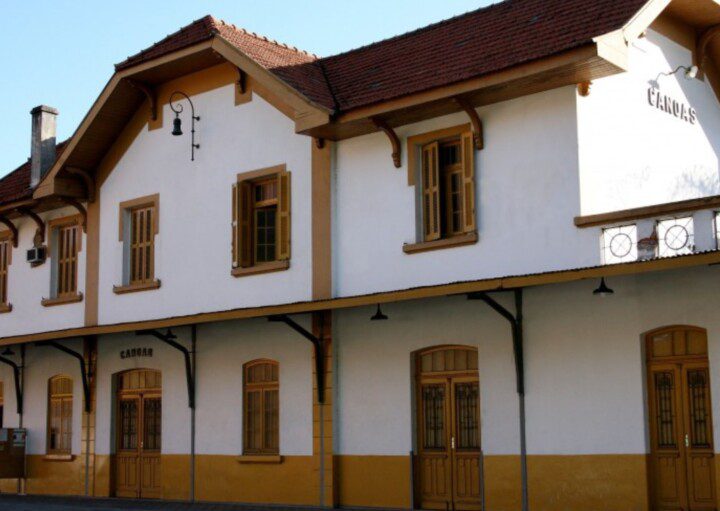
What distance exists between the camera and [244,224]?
1912cm

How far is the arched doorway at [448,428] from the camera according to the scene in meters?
16.2

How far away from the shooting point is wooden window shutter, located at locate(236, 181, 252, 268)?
19047mm

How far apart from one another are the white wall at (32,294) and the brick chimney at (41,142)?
3.21 feet

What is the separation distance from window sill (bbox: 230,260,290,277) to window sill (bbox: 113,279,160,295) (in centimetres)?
198

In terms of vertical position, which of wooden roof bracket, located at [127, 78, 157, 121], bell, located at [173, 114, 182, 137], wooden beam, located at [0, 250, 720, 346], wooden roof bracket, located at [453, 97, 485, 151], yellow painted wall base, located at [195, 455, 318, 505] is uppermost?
wooden roof bracket, located at [127, 78, 157, 121]

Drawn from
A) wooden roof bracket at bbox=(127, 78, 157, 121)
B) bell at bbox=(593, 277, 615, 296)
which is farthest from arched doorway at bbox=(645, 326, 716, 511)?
wooden roof bracket at bbox=(127, 78, 157, 121)

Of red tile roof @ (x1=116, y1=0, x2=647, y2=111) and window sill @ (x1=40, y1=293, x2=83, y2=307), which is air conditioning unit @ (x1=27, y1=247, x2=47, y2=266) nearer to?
window sill @ (x1=40, y1=293, x2=83, y2=307)

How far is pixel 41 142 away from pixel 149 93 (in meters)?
4.15

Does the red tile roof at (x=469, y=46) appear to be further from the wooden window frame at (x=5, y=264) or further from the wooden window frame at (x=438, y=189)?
the wooden window frame at (x=5, y=264)

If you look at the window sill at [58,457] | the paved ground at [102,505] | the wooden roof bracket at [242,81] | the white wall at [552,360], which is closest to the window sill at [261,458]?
the paved ground at [102,505]

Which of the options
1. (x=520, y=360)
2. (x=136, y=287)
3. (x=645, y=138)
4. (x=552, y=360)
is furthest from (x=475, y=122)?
(x=136, y=287)

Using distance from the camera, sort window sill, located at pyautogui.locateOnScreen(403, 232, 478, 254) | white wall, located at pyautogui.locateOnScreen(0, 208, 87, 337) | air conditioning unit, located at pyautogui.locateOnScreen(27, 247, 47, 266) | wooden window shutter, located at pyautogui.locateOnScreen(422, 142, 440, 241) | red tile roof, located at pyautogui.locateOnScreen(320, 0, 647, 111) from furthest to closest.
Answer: air conditioning unit, located at pyautogui.locateOnScreen(27, 247, 47, 266) → white wall, located at pyautogui.locateOnScreen(0, 208, 87, 337) → wooden window shutter, located at pyautogui.locateOnScreen(422, 142, 440, 241) → window sill, located at pyautogui.locateOnScreen(403, 232, 478, 254) → red tile roof, located at pyautogui.locateOnScreen(320, 0, 647, 111)

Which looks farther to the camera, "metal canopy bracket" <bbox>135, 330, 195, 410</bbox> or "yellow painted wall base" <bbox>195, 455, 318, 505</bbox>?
"metal canopy bracket" <bbox>135, 330, 195, 410</bbox>

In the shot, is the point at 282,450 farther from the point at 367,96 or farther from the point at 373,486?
the point at 367,96
